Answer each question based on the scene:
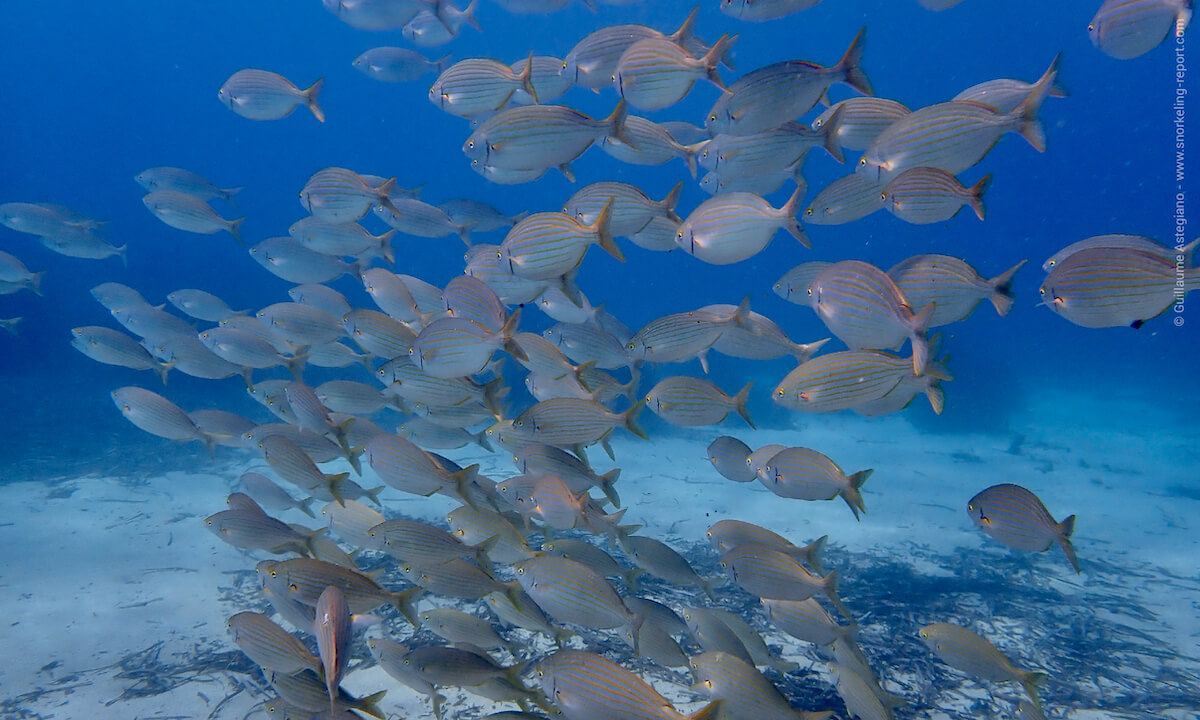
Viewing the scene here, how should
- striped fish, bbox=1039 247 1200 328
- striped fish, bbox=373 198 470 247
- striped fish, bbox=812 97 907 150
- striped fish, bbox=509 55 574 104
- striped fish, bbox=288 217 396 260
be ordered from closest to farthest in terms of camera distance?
1. striped fish, bbox=1039 247 1200 328
2. striped fish, bbox=812 97 907 150
3. striped fish, bbox=509 55 574 104
4. striped fish, bbox=288 217 396 260
5. striped fish, bbox=373 198 470 247

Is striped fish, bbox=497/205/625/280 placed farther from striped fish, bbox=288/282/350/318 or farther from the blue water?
the blue water

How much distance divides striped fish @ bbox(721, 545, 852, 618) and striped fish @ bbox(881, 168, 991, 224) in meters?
1.90

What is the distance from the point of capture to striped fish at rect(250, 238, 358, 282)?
17.0ft

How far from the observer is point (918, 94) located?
4341 cm

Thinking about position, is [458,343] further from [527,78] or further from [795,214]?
[795,214]

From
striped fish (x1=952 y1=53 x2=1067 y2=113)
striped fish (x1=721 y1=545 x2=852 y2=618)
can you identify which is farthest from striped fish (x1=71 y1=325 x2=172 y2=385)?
striped fish (x1=952 y1=53 x2=1067 y2=113)

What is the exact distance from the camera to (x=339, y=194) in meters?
4.41

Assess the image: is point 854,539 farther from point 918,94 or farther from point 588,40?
point 918,94

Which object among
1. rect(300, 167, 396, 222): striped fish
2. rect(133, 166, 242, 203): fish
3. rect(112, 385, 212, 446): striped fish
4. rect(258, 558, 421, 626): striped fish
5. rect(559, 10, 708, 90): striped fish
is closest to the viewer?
rect(258, 558, 421, 626): striped fish

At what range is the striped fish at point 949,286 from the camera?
264 centimetres

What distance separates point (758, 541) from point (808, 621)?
0.50m

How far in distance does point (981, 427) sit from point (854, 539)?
1388cm

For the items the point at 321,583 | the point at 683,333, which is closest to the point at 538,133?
the point at 683,333

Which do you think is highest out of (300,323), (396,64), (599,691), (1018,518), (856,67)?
(396,64)
